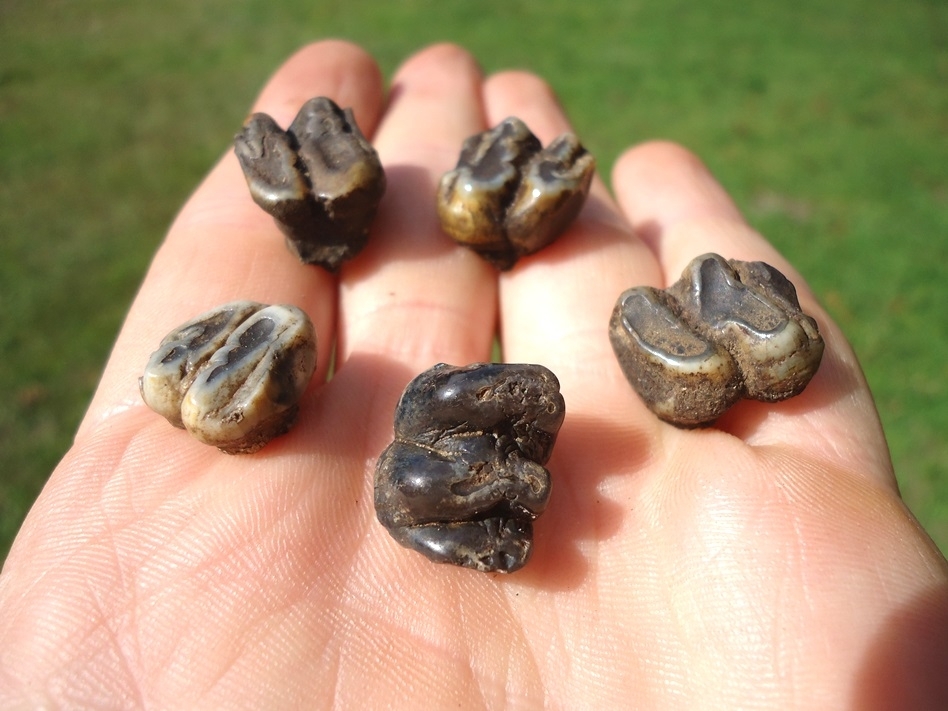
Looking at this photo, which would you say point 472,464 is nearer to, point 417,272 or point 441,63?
point 417,272

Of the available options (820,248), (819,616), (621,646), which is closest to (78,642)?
(621,646)

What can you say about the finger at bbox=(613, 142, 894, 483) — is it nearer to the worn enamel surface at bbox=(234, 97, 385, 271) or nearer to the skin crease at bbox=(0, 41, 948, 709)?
the skin crease at bbox=(0, 41, 948, 709)

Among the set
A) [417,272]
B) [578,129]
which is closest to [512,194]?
[417,272]

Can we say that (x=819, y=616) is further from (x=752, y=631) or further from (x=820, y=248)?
(x=820, y=248)

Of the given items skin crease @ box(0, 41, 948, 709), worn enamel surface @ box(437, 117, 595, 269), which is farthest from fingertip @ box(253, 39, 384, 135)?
skin crease @ box(0, 41, 948, 709)

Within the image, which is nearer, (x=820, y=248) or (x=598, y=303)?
(x=598, y=303)

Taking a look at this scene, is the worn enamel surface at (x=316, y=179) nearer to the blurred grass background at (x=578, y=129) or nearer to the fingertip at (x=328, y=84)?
the fingertip at (x=328, y=84)
